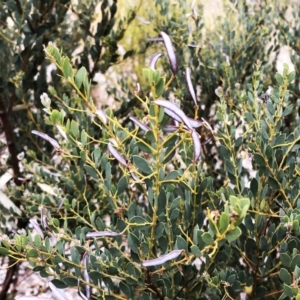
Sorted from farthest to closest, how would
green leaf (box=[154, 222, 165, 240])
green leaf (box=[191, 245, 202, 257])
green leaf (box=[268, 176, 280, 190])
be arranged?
green leaf (box=[268, 176, 280, 190]), green leaf (box=[154, 222, 165, 240]), green leaf (box=[191, 245, 202, 257])

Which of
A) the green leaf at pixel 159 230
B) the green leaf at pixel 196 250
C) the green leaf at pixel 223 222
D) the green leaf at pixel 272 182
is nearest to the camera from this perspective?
the green leaf at pixel 223 222

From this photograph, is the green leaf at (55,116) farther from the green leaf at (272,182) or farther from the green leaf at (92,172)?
the green leaf at (272,182)

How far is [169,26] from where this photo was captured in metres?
1.67

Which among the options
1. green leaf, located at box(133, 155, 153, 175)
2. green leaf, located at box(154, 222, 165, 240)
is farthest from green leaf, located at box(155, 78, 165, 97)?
green leaf, located at box(154, 222, 165, 240)

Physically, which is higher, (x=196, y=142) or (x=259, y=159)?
(x=196, y=142)

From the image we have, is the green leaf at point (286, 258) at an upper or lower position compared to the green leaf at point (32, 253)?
lower

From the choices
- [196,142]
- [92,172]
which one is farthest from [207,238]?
[92,172]

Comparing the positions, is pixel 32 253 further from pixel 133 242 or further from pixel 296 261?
pixel 296 261

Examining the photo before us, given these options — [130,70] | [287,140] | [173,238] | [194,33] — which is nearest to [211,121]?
[194,33]

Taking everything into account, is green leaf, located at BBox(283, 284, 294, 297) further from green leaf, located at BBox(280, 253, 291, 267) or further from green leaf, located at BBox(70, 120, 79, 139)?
green leaf, located at BBox(70, 120, 79, 139)

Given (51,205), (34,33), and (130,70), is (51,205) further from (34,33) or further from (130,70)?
(130,70)

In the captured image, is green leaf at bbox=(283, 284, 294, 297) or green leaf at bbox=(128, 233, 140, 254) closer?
green leaf at bbox=(283, 284, 294, 297)

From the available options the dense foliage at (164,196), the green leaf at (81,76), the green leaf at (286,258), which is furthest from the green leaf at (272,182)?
the green leaf at (81,76)

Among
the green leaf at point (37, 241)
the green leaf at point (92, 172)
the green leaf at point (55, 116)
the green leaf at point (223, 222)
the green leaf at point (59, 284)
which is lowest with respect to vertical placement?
the green leaf at point (59, 284)
